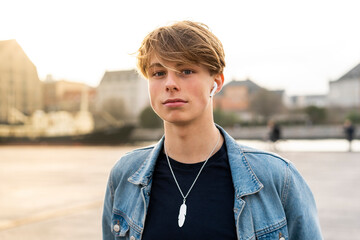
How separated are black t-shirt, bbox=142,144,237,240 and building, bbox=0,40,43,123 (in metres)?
62.5

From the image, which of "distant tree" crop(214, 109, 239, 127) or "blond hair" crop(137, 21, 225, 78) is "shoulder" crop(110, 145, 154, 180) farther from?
"distant tree" crop(214, 109, 239, 127)

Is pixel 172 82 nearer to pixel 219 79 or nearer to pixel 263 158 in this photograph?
pixel 219 79

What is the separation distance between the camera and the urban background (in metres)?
46.8

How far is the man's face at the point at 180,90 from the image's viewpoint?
5.31 ft

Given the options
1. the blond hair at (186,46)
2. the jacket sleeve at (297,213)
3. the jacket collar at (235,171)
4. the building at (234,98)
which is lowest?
the jacket sleeve at (297,213)

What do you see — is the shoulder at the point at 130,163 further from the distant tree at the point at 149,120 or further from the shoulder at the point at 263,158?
the distant tree at the point at 149,120

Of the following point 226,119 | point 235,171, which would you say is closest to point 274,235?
point 235,171

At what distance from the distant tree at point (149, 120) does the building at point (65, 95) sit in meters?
21.8

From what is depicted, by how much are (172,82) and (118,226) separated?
74cm

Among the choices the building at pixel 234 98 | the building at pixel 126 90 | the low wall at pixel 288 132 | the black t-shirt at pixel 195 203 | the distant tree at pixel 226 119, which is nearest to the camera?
the black t-shirt at pixel 195 203

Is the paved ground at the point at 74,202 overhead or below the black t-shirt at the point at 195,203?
below

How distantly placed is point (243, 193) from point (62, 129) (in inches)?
2154

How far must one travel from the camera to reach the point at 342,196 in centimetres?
761

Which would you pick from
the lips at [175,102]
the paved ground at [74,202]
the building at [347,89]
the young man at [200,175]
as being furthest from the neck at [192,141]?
the building at [347,89]
